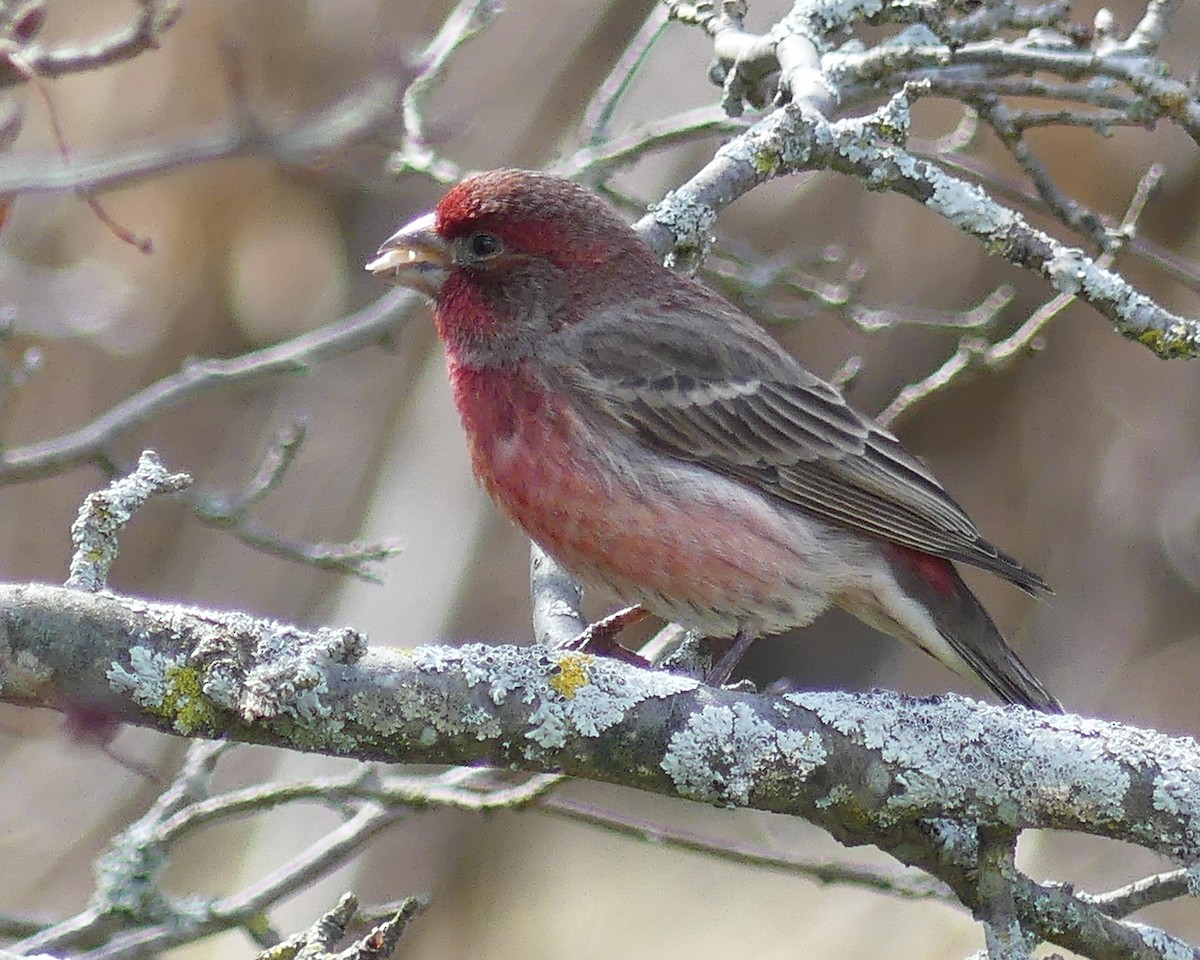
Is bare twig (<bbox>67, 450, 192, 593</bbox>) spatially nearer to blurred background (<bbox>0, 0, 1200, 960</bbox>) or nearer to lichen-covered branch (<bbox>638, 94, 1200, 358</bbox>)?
lichen-covered branch (<bbox>638, 94, 1200, 358</bbox>)

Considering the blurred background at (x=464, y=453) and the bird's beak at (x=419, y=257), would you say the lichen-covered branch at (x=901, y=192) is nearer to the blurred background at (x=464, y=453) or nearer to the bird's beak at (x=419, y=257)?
the bird's beak at (x=419, y=257)

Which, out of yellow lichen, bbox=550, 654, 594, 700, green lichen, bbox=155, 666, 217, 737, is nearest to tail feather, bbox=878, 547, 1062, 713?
yellow lichen, bbox=550, 654, 594, 700

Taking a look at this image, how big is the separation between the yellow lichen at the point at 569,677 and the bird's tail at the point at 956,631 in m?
2.11

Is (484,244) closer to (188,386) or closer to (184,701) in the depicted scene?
(188,386)

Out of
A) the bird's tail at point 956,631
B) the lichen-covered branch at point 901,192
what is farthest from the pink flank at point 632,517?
the lichen-covered branch at point 901,192

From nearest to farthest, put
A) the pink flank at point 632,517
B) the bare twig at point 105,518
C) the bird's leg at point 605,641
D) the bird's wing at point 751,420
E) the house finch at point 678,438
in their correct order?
1. the bare twig at point 105,518
2. the bird's leg at point 605,641
3. the pink flank at point 632,517
4. the house finch at point 678,438
5. the bird's wing at point 751,420

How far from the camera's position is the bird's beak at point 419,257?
207 inches

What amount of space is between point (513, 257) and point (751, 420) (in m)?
0.96

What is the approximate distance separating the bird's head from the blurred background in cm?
307

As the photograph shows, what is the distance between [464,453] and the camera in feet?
29.6

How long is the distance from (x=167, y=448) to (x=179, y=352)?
59 cm

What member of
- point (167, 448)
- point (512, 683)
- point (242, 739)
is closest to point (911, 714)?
point (512, 683)

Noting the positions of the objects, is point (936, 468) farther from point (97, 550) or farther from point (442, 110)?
point (97, 550)

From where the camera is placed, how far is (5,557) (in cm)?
895
